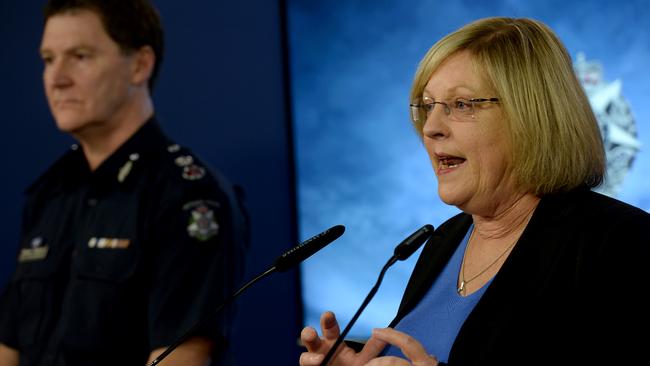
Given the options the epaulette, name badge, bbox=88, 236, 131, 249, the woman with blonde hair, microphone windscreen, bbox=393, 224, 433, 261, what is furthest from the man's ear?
microphone windscreen, bbox=393, 224, 433, 261

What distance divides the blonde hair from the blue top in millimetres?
216

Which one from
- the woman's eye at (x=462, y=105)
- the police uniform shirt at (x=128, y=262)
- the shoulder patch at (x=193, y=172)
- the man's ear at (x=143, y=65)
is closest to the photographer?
the woman's eye at (x=462, y=105)

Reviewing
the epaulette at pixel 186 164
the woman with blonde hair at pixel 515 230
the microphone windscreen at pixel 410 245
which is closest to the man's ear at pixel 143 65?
the epaulette at pixel 186 164

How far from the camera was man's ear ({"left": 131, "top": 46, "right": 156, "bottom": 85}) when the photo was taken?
2.52 metres

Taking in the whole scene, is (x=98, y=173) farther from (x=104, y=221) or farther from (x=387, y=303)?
(x=387, y=303)

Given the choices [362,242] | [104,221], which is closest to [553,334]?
[104,221]

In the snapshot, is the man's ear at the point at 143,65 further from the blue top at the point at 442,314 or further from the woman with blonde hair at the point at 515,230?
the blue top at the point at 442,314

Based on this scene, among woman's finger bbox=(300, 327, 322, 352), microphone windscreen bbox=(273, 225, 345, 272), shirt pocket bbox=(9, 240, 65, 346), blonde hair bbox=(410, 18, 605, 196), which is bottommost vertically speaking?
shirt pocket bbox=(9, 240, 65, 346)

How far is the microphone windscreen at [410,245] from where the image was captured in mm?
1372

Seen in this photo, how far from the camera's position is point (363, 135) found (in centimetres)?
286

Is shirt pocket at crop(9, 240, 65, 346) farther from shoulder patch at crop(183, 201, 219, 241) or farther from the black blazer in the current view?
the black blazer

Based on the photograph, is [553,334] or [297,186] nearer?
[553,334]

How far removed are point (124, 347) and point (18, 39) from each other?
1562 mm

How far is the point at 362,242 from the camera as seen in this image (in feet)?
9.35
